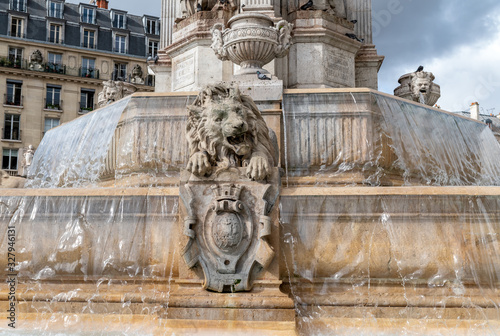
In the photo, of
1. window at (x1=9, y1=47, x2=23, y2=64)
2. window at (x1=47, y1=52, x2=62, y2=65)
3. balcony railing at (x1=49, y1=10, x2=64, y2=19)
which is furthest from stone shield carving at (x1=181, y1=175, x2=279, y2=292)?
balcony railing at (x1=49, y1=10, x2=64, y2=19)

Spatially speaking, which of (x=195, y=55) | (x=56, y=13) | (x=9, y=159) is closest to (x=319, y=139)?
(x=195, y=55)

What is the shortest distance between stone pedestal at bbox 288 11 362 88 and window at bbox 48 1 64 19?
168 feet

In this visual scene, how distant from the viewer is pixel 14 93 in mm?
51125

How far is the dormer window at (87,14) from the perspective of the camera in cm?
5903

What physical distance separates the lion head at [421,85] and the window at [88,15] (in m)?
51.7

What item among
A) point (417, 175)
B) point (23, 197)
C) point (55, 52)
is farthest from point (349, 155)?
point (55, 52)

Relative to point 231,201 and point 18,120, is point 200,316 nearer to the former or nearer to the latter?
point 231,201

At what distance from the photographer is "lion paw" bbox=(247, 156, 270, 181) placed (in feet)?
17.1

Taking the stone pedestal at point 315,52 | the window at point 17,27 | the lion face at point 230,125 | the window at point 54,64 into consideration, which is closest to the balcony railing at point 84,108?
the window at point 54,64

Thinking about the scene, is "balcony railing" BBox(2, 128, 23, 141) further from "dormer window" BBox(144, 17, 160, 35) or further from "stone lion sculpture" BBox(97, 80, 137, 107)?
"stone lion sculpture" BBox(97, 80, 137, 107)

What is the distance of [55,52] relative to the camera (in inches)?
2165

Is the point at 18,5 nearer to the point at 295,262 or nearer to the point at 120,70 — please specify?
the point at 120,70

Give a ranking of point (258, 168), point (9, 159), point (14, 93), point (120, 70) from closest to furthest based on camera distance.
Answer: point (258, 168)
point (9, 159)
point (14, 93)
point (120, 70)

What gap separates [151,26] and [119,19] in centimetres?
368
